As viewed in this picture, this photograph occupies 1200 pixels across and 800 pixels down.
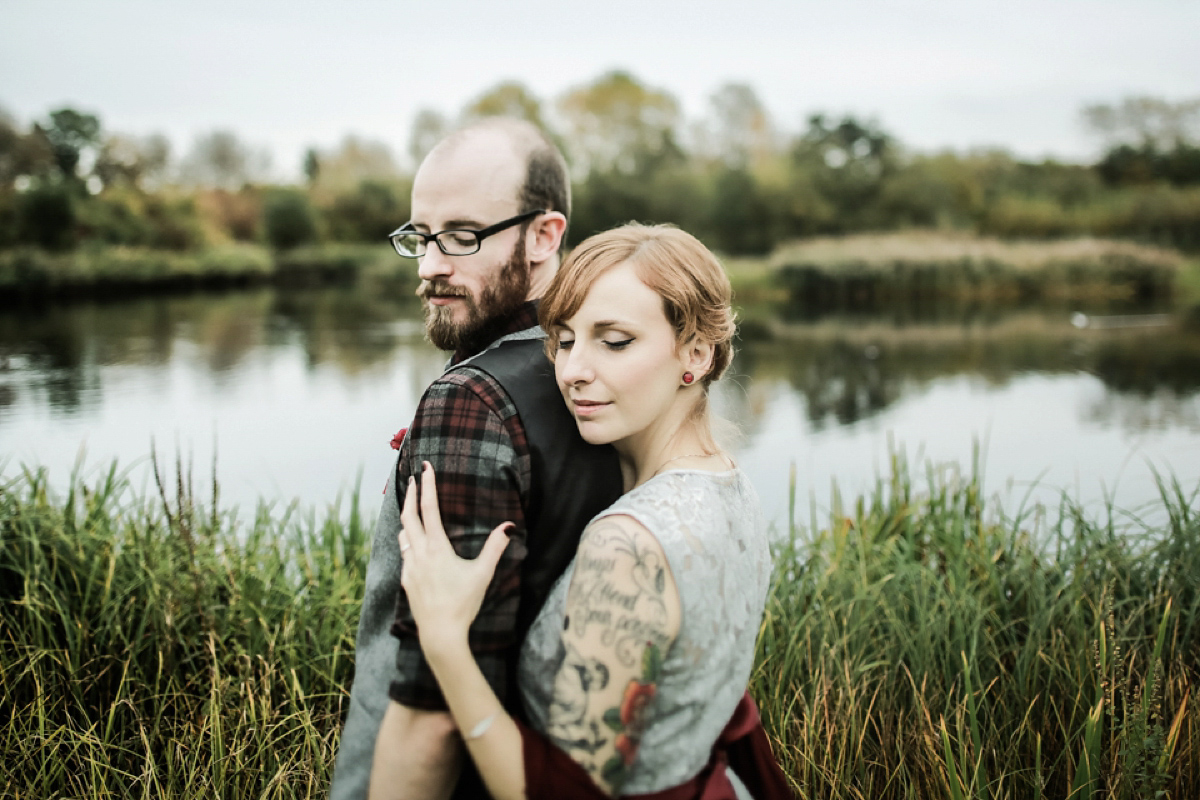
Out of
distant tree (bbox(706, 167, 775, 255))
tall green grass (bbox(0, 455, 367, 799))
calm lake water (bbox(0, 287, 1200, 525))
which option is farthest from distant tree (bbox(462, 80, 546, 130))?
tall green grass (bbox(0, 455, 367, 799))

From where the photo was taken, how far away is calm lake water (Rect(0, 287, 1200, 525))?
801 cm

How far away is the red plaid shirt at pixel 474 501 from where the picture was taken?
52.6 inches

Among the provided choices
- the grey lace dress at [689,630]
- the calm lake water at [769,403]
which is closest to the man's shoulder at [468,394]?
the grey lace dress at [689,630]

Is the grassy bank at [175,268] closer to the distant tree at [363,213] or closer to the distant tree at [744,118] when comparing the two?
the distant tree at [363,213]

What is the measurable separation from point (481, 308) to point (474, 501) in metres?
0.46

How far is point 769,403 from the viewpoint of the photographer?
41.9 feet

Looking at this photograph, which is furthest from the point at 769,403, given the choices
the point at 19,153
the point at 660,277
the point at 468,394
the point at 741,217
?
the point at 19,153

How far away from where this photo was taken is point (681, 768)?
1338 millimetres

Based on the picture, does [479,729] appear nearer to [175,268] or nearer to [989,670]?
[989,670]

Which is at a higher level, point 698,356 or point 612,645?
point 698,356

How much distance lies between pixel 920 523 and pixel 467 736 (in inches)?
148

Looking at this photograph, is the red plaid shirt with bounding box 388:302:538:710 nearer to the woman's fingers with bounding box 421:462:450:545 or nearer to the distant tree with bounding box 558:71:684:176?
the woman's fingers with bounding box 421:462:450:545

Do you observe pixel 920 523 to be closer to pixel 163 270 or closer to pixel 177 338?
pixel 177 338

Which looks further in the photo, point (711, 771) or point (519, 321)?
point (519, 321)
